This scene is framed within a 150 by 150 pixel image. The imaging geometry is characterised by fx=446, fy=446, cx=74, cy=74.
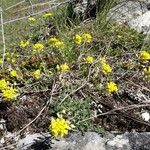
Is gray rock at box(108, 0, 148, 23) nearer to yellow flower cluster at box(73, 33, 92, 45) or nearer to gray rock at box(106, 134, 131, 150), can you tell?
yellow flower cluster at box(73, 33, 92, 45)

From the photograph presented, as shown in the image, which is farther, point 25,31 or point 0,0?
point 0,0

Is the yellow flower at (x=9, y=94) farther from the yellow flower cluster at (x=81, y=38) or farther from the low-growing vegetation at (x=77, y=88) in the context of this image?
the yellow flower cluster at (x=81, y=38)

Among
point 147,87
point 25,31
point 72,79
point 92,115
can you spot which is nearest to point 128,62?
point 147,87

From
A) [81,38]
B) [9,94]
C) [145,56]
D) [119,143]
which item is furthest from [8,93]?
[145,56]

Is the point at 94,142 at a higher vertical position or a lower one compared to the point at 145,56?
lower

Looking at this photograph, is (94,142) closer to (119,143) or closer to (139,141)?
(119,143)

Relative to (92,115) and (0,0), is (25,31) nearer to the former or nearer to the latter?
(0,0)

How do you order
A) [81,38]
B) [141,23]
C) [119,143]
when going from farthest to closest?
[141,23]
[81,38]
[119,143]

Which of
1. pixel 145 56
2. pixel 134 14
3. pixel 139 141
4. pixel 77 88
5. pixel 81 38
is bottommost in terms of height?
pixel 139 141

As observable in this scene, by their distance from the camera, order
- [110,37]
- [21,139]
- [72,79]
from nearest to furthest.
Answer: [21,139] < [72,79] < [110,37]

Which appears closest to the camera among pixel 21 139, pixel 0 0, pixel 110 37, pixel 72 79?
pixel 21 139

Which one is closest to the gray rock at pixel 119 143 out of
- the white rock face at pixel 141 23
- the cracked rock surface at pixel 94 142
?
the cracked rock surface at pixel 94 142

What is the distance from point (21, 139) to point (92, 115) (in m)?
0.51

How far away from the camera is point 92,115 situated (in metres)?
3.04
